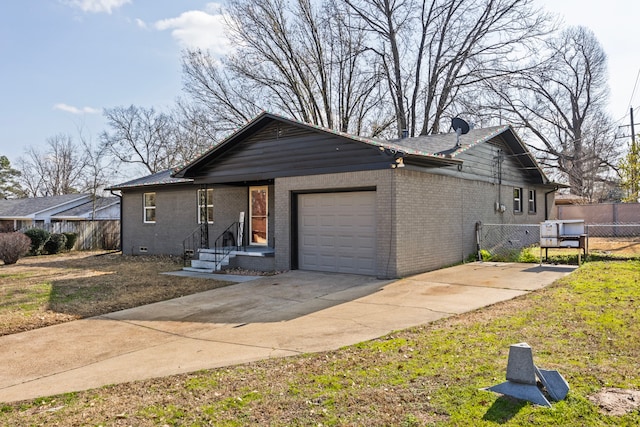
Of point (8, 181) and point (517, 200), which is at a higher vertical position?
point (8, 181)

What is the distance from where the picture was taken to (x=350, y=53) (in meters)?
28.0

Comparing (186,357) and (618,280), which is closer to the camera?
(186,357)

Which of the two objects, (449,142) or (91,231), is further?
(91,231)

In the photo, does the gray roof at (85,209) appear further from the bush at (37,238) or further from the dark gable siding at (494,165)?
the dark gable siding at (494,165)

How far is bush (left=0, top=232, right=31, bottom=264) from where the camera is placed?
58.1 feet

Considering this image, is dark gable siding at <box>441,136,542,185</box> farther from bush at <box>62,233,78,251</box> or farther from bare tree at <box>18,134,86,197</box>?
bare tree at <box>18,134,86,197</box>

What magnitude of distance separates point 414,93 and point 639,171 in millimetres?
14587

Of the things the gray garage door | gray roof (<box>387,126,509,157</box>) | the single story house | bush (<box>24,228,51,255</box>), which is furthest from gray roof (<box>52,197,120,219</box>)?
gray roof (<box>387,126,509,157</box>)

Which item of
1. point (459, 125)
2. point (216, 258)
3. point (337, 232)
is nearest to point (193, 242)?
point (216, 258)

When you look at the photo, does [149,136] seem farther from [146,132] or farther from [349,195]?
[349,195]

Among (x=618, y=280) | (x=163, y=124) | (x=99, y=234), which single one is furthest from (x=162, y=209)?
(x=163, y=124)

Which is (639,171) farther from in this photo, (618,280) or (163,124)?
(163,124)

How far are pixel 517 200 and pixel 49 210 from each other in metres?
30.6

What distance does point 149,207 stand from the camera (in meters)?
19.8
